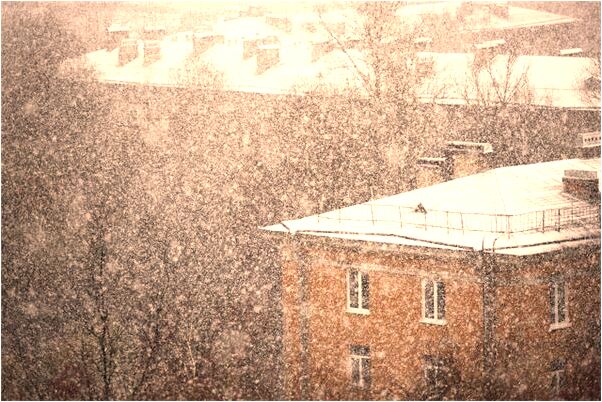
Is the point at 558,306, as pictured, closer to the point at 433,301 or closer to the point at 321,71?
the point at 433,301

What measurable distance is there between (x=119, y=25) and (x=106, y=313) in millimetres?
6154

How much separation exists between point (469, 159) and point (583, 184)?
→ 1396 millimetres

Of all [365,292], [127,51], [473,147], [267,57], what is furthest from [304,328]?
[127,51]

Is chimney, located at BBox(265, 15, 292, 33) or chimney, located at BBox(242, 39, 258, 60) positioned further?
chimney, located at BBox(265, 15, 292, 33)

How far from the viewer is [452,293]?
797cm

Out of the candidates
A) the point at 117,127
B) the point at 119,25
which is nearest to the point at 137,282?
the point at 117,127

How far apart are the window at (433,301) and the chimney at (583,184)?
1676 millimetres

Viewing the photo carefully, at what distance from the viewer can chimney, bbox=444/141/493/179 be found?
9.61 meters

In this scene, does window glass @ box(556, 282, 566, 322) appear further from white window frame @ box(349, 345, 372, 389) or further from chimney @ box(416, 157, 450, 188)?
chimney @ box(416, 157, 450, 188)

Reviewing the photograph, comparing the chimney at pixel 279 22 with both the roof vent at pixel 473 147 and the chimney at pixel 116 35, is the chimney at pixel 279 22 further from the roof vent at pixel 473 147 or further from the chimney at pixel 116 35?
the roof vent at pixel 473 147

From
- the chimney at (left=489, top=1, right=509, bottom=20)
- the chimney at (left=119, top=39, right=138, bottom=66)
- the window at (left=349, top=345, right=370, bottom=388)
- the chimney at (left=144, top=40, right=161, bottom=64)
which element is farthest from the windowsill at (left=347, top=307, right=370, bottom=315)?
the chimney at (left=489, top=1, right=509, bottom=20)

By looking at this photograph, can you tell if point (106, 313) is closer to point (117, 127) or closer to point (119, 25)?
point (117, 127)

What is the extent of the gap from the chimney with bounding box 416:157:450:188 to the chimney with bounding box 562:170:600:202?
5.08ft

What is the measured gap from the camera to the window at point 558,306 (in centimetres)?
793
